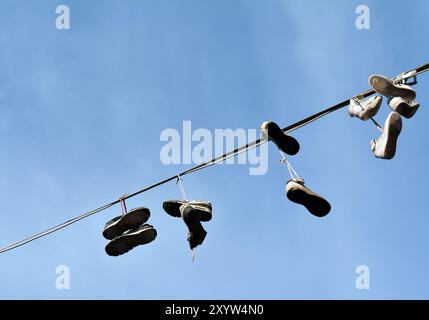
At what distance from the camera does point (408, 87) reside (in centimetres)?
591

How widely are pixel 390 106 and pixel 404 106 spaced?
15cm

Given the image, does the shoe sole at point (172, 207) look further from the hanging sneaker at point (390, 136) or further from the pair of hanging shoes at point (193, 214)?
the hanging sneaker at point (390, 136)

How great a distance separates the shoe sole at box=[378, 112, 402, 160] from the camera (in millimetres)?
5910

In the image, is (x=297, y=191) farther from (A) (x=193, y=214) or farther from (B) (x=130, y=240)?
(B) (x=130, y=240)

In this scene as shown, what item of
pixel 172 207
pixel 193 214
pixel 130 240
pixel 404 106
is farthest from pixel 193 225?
pixel 404 106

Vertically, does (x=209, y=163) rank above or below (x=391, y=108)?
below

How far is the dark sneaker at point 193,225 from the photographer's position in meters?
6.46

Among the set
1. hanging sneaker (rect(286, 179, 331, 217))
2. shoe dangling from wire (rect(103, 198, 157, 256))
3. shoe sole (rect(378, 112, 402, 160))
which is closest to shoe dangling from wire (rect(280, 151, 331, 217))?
hanging sneaker (rect(286, 179, 331, 217))

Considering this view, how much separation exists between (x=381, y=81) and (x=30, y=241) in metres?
3.70

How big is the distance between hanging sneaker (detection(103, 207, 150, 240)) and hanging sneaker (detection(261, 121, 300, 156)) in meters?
1.59

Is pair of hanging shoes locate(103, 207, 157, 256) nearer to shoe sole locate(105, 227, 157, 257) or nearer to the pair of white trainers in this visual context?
shoe sole locate(105, 227, 157, 257)

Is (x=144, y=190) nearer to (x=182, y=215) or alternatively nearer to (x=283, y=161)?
(x=182, y=215)

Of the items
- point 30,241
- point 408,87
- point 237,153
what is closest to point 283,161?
point 237,153

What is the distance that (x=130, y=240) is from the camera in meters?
6.77
